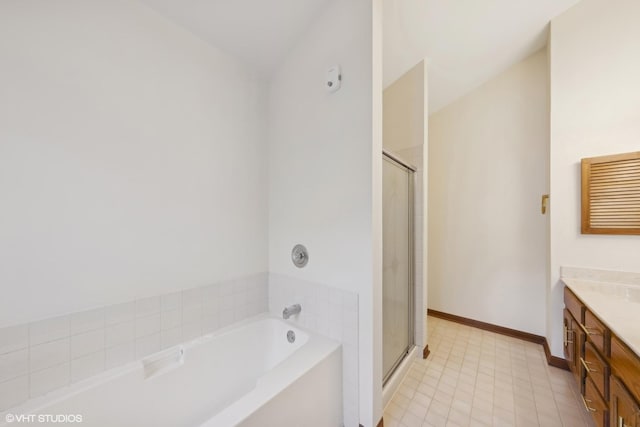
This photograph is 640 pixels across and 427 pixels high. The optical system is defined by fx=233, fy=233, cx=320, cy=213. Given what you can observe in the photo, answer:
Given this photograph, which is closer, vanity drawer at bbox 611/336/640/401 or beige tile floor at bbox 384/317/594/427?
vanity drawer at bbox 611/336/640/401

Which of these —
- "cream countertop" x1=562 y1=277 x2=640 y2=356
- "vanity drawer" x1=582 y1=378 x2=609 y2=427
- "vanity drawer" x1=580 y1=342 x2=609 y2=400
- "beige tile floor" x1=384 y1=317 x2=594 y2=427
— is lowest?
"beige tile floor" x1=384 y1=317 x2=594 y2=427

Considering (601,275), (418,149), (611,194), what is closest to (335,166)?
(418,149)

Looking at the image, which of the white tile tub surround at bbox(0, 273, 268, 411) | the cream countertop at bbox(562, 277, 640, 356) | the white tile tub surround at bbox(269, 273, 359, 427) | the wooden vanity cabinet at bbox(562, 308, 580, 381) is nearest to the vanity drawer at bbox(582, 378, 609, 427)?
the wooden vanity cabinet at bbox(562, 308, 580, 381)

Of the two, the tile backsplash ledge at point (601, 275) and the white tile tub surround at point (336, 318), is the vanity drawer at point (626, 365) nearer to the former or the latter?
the tile backsplash ledge at point (601, 275)

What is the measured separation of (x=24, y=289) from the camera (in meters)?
1.00

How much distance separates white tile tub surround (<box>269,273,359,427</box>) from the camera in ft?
4.58

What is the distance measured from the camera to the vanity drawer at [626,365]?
94 cm

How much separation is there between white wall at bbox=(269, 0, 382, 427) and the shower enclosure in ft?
1.30

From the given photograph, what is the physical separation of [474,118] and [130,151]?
329 cm

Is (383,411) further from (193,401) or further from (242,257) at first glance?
(242,257)

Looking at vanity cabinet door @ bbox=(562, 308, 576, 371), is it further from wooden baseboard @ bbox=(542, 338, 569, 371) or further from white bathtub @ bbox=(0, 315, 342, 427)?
white bathtub @ bbox=(0, 315, 342, 427)

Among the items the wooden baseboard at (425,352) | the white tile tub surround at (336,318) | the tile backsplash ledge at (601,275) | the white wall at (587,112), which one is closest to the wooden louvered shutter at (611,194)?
the white wall at (587,112)

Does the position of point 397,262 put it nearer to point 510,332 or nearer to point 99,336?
point 510,332

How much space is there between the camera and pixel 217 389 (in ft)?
4.80
